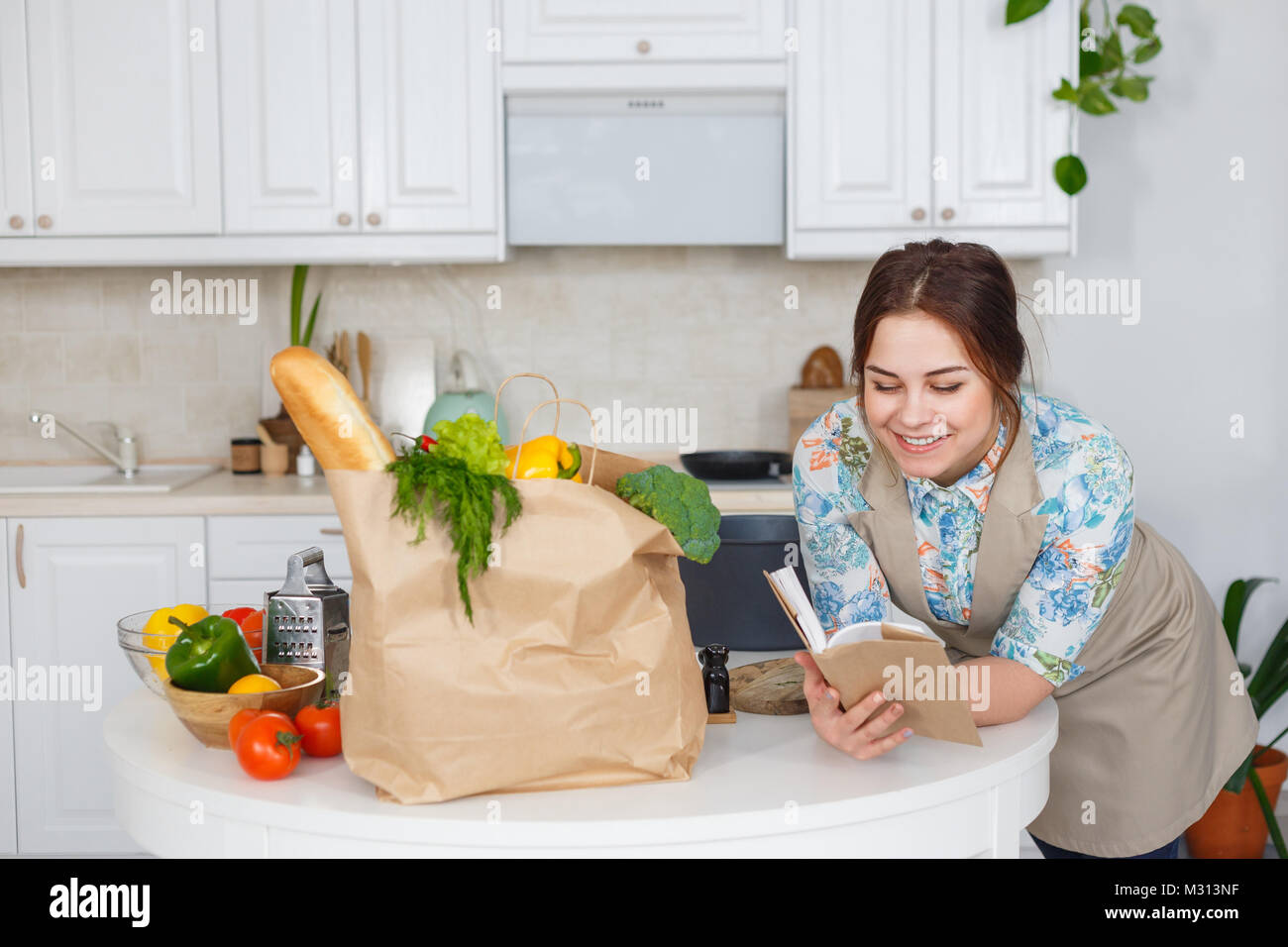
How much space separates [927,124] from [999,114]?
0.59 ft

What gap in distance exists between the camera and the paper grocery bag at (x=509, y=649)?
1007 mm

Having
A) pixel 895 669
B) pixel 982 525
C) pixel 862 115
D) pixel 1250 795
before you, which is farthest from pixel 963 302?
pixel 1250 795

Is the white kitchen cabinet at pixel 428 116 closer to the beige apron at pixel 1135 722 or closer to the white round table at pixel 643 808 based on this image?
the beige apron at pixel 1135 722

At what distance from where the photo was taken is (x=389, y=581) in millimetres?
1000

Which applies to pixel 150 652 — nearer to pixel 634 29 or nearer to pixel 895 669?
pixel 895 669

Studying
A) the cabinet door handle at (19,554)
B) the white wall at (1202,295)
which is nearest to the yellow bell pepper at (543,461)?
the cabinet door handle at (19,554)

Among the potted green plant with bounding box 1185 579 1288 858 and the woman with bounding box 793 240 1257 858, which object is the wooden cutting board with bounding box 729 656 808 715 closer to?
the woman with bounding box 793 240 1257 858

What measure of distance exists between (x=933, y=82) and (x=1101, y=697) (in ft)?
5.93

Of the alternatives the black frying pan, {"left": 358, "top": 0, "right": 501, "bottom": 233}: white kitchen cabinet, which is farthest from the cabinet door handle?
the black frying pan

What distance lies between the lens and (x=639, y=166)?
293 centimetres

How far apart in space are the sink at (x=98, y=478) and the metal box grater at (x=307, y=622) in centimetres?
173
